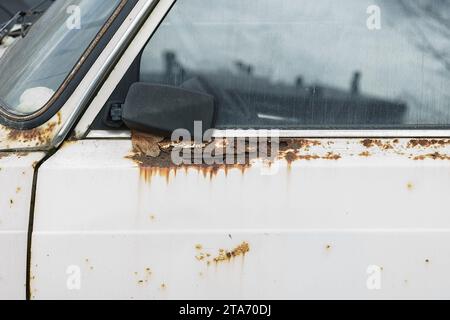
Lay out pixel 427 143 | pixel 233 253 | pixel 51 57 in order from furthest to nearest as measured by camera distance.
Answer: pixel 51 57, pixel 427 143, pixel 233 253

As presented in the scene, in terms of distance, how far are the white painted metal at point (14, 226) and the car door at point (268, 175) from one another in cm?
3

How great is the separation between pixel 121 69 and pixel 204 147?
0.32 meters

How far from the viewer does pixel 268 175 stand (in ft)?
6.95

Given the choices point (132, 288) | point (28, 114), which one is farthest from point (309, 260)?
point (28, 114)

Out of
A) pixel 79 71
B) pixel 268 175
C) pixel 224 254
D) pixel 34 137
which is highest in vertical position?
pixel 79 71

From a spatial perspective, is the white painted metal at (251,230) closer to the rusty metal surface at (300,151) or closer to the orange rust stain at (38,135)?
the rusty metal surface at (300,151)

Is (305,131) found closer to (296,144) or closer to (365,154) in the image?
(296,144)

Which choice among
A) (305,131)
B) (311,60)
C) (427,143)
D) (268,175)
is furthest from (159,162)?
(427,143)

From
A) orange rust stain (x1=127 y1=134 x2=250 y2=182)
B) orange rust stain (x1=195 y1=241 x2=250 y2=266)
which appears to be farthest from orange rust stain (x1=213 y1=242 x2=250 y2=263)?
orange rust stain (x1=127 y1=134 x2=250 y2=182)

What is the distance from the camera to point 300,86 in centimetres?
226

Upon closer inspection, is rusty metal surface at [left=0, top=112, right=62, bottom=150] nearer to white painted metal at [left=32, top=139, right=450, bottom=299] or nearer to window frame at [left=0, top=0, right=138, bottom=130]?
window frame at [left=0, top=0, right=138, bottom=130]

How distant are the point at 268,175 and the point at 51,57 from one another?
783 mm

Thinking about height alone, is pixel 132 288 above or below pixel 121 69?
below
